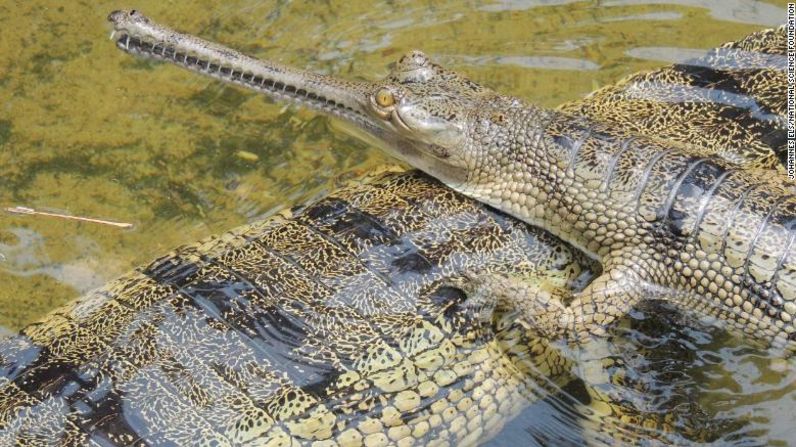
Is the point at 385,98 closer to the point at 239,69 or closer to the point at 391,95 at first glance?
the point at 391,95

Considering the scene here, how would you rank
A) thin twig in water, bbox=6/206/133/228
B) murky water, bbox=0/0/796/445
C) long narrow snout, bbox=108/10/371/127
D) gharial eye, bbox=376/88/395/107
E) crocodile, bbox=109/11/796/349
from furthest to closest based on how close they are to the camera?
thin twig in water, bbox=6/206/133/228
long narrow snout, bbox=108/10/371/127
gharial eye, bbox=376/88/395/107
murky water, bbox=0/0/796/445
crocodile, bbox=109/11/796/349

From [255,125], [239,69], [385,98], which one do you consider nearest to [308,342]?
[385,98]

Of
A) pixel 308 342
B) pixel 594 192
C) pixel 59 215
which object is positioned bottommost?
pixel 59 215

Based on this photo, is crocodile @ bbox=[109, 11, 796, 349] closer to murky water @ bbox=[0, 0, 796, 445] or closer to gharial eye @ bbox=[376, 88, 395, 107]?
gharial eye @ bbox=[376, 88, 395, 107]

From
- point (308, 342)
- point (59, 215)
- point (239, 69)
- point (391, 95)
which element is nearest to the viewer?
point (308, 342)

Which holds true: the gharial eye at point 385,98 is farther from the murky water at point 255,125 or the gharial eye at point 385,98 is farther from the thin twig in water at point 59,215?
the thin twig in water at point 59,215

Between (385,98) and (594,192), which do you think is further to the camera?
(385,98)

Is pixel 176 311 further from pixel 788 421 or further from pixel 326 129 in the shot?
pixel 788 421

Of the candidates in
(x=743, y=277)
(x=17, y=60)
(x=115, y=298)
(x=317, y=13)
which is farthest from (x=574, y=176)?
(x=17, y=60)

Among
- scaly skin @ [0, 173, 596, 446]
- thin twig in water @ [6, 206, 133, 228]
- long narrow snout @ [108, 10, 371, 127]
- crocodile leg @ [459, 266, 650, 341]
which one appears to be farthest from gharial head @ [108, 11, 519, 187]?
thin twig in water @ [6, 206, 133, 228]

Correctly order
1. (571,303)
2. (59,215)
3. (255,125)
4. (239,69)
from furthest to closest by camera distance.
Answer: (255,125) < (59,215) < (239,69) < (571,303)
